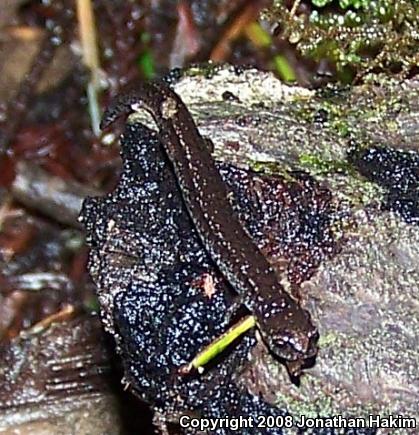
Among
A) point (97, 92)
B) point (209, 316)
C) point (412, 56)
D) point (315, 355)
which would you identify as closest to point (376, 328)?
point (315, 355)

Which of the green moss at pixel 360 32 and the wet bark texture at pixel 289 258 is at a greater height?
the green moss at pixel 360 32

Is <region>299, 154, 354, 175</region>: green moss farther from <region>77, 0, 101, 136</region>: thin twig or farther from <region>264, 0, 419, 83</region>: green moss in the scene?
<region>77, 0, 101, 136</region>: thin twig

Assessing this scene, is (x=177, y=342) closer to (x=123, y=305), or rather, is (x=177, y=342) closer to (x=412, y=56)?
(x=123, y=305)

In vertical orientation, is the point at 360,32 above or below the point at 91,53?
above

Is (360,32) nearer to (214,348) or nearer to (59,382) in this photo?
(214,348)

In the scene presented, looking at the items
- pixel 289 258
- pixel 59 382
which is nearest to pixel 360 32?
pixel 289 258

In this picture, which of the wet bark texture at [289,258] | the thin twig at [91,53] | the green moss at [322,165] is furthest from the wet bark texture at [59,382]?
the thin twig at [91,53]

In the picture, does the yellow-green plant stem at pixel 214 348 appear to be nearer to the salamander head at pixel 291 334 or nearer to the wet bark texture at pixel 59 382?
the salamander head at pixel 291 334
